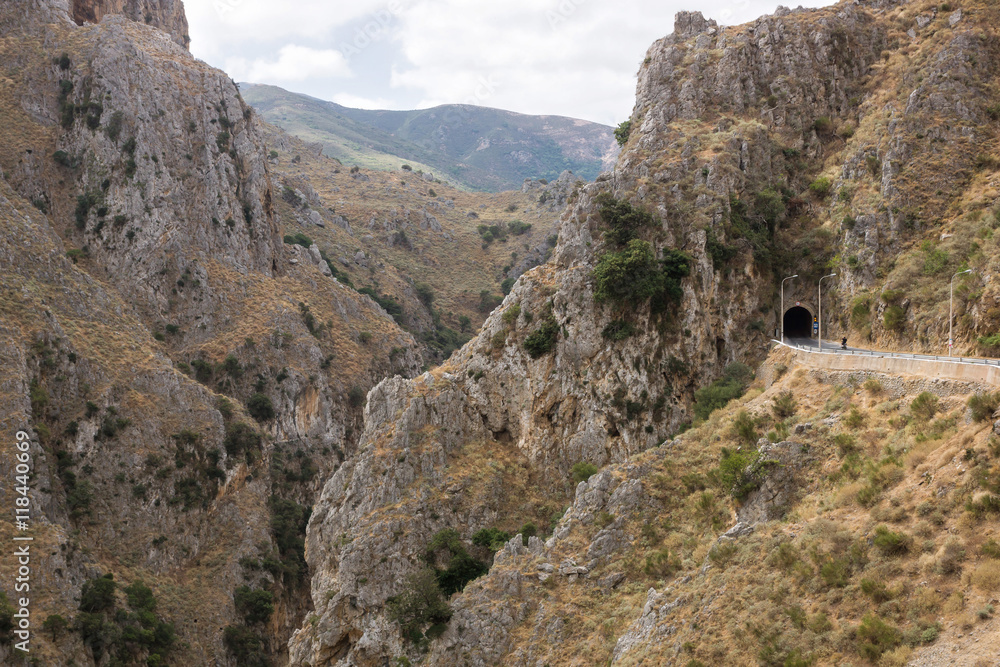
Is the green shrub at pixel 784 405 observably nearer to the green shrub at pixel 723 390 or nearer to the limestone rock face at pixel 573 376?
the green shrub at pixel 723 390

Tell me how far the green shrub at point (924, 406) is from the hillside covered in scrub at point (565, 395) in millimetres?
185

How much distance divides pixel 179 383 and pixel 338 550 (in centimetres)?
3915

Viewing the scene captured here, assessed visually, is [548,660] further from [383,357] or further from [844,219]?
[383,357]

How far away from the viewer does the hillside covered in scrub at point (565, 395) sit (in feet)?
96.7

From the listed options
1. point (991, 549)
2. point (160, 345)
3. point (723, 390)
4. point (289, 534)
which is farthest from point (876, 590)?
point (160, 345)

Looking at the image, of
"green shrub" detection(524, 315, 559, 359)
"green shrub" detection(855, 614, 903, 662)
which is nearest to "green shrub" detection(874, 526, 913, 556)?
"green shrub" detection(855, 614, 903, 662)

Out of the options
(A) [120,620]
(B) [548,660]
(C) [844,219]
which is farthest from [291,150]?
(B) [548,660]

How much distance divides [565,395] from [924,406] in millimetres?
26137

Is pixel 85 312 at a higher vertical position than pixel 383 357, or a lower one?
higher

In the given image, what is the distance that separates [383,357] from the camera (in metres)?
104

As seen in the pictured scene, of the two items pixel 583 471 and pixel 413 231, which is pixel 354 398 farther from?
pixel 413 231

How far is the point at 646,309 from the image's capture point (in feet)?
173

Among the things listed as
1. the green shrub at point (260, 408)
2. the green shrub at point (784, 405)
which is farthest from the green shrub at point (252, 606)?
the green shrub at point (784, 405)

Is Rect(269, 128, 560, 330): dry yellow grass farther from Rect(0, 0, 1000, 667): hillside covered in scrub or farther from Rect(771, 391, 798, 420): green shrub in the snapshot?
Rect(771, 391, 798, 420): green shrub
